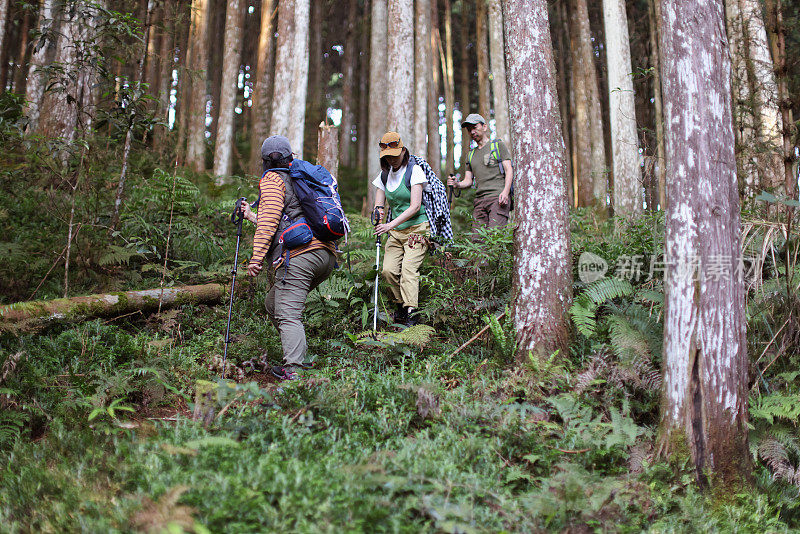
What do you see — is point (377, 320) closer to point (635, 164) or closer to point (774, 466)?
point (774, 466)

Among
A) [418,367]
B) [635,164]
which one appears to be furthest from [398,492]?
[635,164]

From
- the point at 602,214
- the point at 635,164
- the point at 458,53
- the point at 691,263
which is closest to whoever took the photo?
the point at 691,263

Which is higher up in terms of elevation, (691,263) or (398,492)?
(691,263)

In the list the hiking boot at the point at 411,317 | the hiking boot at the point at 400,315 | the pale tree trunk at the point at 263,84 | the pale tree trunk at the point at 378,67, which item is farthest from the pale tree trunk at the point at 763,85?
the pale tree trunk at the point at 263,84

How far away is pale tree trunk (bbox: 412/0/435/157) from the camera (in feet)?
45.0

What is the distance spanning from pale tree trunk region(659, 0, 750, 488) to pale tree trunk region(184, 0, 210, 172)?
1274 centimetres

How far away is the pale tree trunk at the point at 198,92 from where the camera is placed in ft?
50.3

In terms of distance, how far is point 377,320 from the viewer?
275 inches

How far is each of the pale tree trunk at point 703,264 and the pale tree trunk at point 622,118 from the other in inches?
238

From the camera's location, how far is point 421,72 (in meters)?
14.2

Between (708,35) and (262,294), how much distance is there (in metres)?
5.85

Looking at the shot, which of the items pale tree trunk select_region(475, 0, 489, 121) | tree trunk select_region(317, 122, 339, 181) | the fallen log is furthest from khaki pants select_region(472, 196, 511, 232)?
pale tree trunk select_region(475, 0, 489, 121)

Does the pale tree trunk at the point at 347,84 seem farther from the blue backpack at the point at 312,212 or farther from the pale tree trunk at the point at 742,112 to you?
the blue backpack at the point at 312,212

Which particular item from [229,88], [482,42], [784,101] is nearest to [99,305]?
[784,101]
